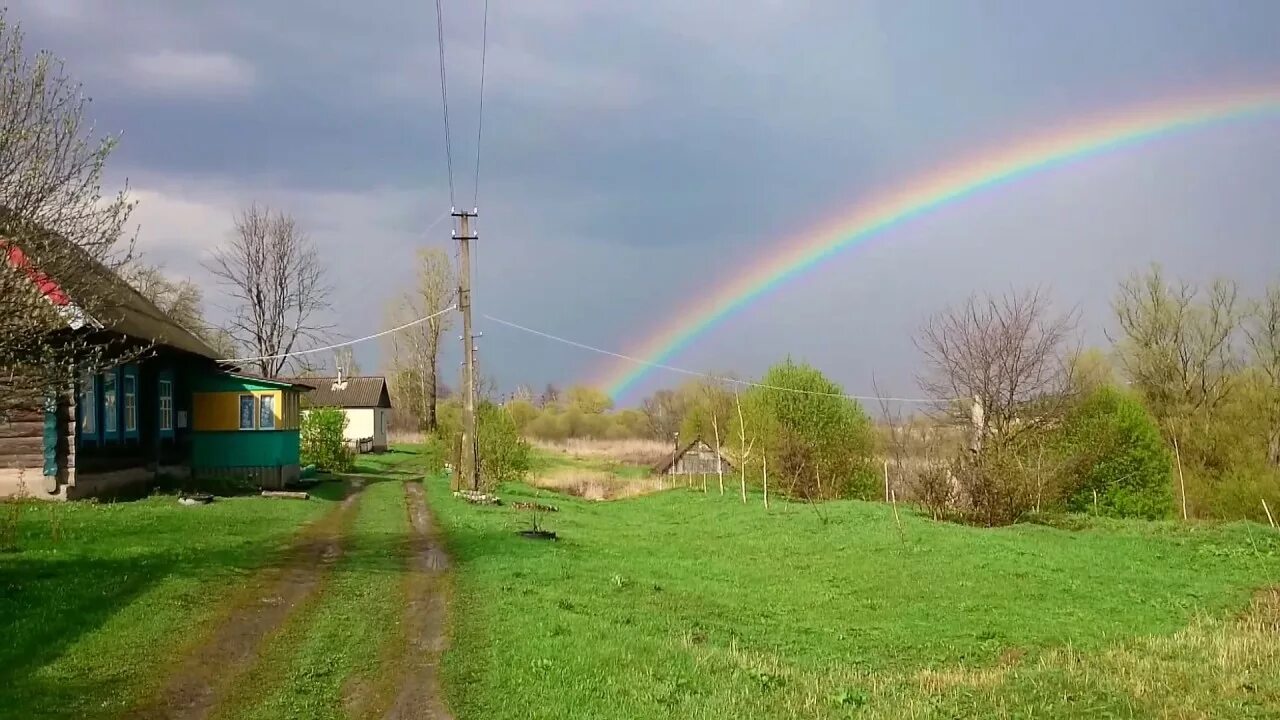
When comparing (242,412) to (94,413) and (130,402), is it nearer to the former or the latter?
(130,402)

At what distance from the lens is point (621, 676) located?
7.82 m

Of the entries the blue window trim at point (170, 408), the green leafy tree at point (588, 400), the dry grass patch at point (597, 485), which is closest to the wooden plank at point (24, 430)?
the blue window trim at point (170, 408)

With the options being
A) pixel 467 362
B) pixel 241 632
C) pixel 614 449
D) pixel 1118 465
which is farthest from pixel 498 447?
pixel 614 449

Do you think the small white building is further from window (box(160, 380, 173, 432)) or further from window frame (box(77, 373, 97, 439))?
window frame (box(77, 373, 97, 439))

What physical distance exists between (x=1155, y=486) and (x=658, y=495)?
54.5 ft

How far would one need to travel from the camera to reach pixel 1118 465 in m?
30.5

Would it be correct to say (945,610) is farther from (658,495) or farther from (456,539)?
(658,495)

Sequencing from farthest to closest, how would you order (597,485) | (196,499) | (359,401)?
(359,401) → (597,485) → (196,499)

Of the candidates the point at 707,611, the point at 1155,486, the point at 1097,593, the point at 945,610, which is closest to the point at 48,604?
the point at 707,611

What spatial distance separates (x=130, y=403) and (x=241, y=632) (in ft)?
55.6

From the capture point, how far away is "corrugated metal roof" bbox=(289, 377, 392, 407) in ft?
204

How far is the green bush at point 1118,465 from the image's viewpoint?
99.1 ft

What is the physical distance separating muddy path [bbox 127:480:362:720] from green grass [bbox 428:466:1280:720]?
1.84 meters

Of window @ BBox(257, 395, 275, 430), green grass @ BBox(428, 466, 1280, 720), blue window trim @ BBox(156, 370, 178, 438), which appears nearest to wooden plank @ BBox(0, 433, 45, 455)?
blue window trim @ BBox(156, 370, 178, 438)
